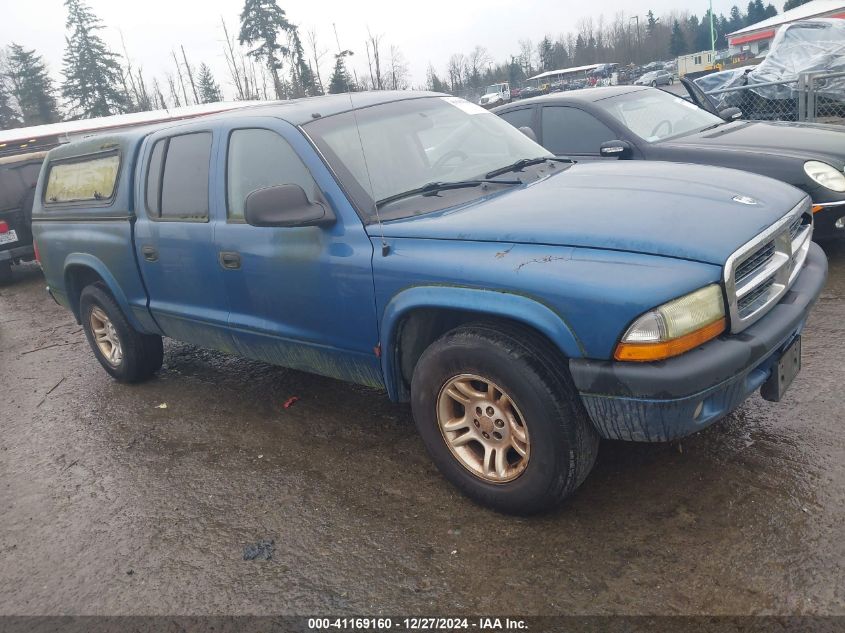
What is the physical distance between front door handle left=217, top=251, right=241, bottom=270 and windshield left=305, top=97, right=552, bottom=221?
796 mm

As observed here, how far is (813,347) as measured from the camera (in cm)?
416

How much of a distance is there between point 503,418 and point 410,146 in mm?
1622

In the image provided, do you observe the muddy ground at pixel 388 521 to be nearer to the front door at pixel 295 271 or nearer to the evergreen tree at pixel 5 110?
the front door at pixel 295 271

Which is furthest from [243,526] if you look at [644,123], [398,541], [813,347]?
[644,123]

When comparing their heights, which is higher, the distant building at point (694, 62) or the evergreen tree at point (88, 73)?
the evergreen tree at point (88, 73)

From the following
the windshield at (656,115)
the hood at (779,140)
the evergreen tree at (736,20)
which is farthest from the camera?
the evergreen tree at (736,20)

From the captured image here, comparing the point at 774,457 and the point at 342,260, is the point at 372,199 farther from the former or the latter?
the point at 774,457

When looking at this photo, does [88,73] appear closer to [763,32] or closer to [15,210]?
[15,210]

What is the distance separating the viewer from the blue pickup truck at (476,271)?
2.47 metres

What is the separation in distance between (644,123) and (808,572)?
480 centimetres

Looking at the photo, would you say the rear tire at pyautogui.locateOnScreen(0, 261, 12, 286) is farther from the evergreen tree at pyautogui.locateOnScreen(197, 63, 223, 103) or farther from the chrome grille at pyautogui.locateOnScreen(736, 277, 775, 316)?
the evergreen tree at pyautogui.locateOnScreen(197, 63, 223, 103)

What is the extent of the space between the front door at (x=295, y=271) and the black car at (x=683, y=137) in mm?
1951

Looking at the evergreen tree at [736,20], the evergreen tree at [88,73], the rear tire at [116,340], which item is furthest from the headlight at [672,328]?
the evergreen tree at [736,20]

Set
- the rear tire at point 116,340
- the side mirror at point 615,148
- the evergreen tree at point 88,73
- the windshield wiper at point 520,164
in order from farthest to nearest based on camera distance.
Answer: the evergreen tree at point 88,73, the side mirror at point 615,148, the rear tire at point 116,340, the windshield wiper at point 520,164
